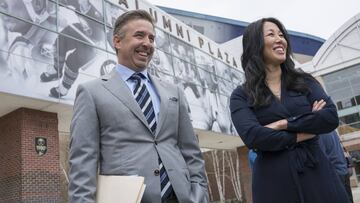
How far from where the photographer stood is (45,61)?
34.1 ft

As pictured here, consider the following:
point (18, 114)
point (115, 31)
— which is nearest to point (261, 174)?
point (115, 31)

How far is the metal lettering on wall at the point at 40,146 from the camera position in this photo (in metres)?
10.5

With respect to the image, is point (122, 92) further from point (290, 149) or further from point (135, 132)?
point (290, 149)

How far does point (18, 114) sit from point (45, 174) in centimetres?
173

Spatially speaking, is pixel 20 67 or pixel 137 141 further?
pixel 20 67

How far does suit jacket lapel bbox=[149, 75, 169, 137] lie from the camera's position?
215 cm

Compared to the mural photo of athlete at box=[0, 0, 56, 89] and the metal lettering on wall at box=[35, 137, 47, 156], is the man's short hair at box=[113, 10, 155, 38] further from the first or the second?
the metal lettering on wall at box=[35, 137, 47, 156]

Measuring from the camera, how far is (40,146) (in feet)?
34.5

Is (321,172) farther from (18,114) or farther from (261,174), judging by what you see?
(18,114)

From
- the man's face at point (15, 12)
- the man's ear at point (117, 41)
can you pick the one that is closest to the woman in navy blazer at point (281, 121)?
the man's ear at point (117, 41)

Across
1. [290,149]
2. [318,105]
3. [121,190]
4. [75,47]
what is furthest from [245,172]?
[121,190]

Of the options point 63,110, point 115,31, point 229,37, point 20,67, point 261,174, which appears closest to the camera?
point 261,174

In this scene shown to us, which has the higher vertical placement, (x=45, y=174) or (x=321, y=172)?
(x=45, y=174)

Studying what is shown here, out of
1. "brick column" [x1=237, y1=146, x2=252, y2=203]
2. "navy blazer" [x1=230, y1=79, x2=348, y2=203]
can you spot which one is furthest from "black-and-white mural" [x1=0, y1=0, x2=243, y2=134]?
"navy blazer" [x1=230, y1=79, x2=348, y2=203]
